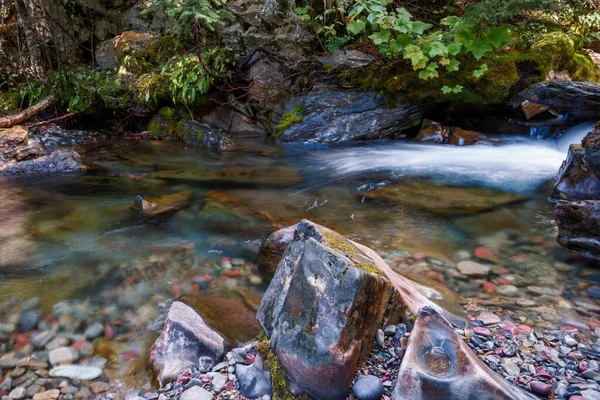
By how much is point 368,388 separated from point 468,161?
650 centimetres

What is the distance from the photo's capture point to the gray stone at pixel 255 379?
75.8 inches

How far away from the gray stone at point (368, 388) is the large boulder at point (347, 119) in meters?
7.83

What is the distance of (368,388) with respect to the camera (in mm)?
1768

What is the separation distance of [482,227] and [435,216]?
567 mm

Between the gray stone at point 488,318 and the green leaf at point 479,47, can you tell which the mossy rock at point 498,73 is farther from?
the gray stone at point 488,318

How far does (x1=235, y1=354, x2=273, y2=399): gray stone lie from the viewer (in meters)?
1.93

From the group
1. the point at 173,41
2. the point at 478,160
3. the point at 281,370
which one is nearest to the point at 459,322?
the point at 281,370

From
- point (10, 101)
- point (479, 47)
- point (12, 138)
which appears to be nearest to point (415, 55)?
point (479, 47)

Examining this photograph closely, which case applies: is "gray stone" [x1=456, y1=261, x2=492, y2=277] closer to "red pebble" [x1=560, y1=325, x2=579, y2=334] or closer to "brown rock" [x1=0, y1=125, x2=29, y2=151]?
"red pebble" [x1=560, y1=325, x2=579, y2=334]

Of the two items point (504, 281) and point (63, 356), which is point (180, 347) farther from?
point (504, 281)

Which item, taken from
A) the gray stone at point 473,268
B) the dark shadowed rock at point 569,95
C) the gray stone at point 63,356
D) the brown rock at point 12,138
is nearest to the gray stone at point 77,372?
the gray stone at point 63,356

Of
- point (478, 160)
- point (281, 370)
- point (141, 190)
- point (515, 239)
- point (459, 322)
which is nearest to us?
point (281, 370)

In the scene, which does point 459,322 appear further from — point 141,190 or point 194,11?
point 194,11

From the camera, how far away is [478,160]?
740 centimetres
